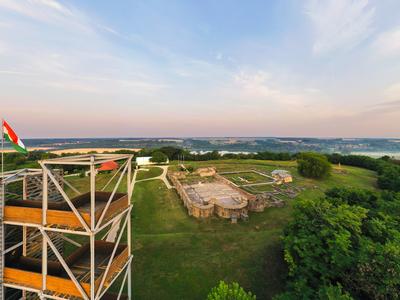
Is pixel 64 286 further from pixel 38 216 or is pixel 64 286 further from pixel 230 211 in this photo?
pixel 230 211

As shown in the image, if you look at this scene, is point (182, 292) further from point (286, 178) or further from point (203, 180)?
point (286, 178)

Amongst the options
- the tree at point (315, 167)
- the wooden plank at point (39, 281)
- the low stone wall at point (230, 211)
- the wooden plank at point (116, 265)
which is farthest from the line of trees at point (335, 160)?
the wooden plank at point (39, 281)

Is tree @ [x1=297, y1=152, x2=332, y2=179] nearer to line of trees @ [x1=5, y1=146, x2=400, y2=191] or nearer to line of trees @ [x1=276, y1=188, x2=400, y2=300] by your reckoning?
line of trees @ [x1=5, y1=146, x2=400, y2=191]

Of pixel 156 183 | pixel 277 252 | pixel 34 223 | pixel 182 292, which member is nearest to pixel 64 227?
pixel 34 223

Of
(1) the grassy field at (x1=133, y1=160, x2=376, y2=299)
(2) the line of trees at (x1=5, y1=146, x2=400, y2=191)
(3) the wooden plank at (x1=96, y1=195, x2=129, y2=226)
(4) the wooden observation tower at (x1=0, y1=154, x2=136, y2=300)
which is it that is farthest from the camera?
(2) the line of trees at (x1=5, y1=146, x2=400, y2=191)

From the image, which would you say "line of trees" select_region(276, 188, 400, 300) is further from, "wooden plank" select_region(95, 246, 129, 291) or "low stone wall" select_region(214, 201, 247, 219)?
"low stone wall" select_region(214, 201, 247, 219)

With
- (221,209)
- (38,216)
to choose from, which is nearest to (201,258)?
(221,209)

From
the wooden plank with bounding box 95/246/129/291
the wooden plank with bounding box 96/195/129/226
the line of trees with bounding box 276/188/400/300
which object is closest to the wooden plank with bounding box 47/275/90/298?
the wooden plank with bounding box 95/246/129/291

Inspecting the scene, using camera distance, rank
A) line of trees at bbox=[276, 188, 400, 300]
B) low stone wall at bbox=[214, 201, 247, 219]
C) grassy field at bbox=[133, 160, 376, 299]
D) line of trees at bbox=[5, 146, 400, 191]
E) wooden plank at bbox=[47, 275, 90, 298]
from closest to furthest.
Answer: wooden plank at bbox=[47, 275, 90, 298] → line of trees at bbox=[276, 188, 400, 300] → grassy field at bbox=[133, 160, 376, 299] → low stone wall at bbox=[214, 201, 247, 219] → line of trees at bbox=[5, 146, 400, 191]

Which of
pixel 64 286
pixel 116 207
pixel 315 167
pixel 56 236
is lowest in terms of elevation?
pixel 315 167

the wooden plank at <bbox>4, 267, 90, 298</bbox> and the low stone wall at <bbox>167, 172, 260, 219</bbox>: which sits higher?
the wooden plank at <bbox>4, 267, 90, 298</bbox>

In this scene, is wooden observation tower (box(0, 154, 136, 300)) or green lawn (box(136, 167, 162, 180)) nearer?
wooden observation tower (box(0, 154, 136, 300))

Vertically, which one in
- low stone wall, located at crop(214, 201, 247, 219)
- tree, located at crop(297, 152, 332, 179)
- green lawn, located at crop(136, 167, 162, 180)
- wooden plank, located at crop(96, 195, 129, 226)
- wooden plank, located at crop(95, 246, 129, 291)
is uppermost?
wooden plank, located at crop(96, 195, 129, 226)
